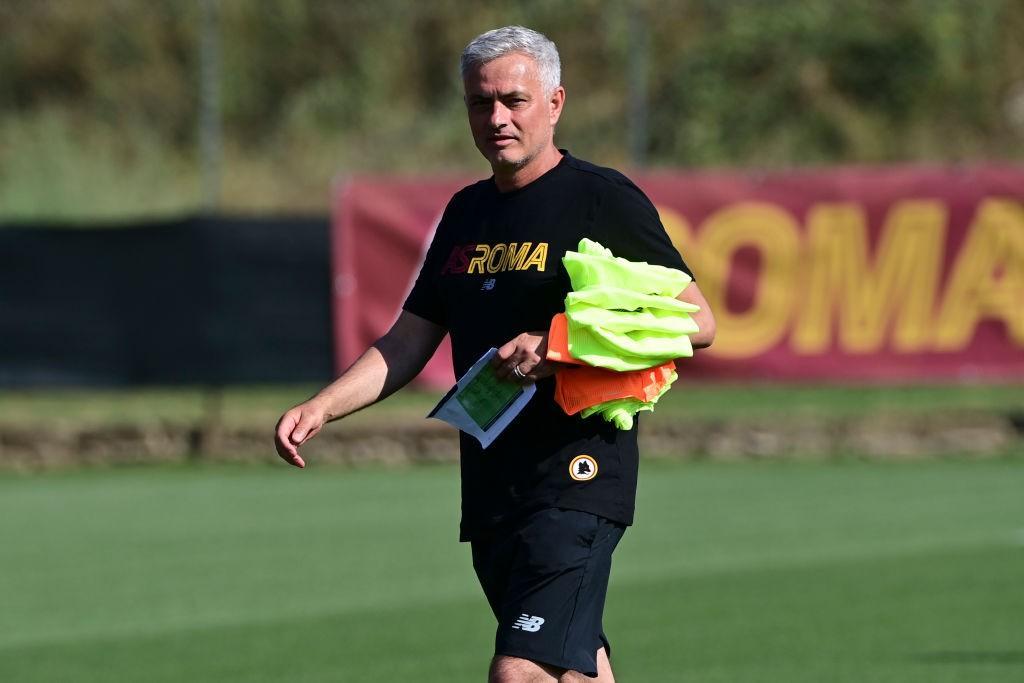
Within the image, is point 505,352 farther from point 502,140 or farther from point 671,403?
point 671,403

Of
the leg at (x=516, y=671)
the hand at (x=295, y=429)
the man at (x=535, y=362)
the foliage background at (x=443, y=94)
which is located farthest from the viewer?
the foliage background at (x=443, y=94)

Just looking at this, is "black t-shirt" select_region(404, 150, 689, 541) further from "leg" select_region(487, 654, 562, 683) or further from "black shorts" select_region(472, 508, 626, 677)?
"leg" select_region(487, 654, 562, 683)

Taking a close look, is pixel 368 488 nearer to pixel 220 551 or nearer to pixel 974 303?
pixel 220 551

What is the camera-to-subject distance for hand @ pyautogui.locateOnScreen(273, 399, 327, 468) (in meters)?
5.46

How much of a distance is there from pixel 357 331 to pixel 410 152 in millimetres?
7698

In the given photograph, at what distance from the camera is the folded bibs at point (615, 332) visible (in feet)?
17.1

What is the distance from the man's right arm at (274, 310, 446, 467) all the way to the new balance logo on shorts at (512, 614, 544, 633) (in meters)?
0.74

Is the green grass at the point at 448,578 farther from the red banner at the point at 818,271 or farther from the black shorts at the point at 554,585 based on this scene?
the black shorts at the point at 554,585

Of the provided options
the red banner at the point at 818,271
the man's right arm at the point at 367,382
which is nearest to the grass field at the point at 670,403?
the red banner at the point at 818,271

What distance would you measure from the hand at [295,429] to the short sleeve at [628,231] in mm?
917

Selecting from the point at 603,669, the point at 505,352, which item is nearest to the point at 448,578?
the point at 603,669

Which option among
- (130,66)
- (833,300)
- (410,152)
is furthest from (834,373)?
(130,66)

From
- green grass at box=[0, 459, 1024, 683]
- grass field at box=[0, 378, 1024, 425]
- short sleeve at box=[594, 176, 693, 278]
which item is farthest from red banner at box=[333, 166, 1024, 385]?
short sleeve at box=[594, 176, 693, 278]

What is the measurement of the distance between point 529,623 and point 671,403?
48.0ft
